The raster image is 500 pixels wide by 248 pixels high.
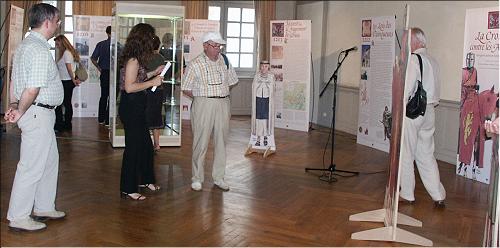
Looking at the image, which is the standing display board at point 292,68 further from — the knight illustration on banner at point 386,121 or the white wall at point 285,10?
the white wall at point 285,10

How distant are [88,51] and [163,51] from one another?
3.65m

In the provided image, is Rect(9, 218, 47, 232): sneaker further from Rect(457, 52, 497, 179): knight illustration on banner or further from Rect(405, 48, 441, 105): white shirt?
Rect(457, 52, 497, 179): knight illustration on banner

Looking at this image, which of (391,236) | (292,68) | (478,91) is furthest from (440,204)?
(292,68)

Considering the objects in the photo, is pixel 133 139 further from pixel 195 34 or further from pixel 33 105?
pixel 195 34

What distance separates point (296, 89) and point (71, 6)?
4993mm

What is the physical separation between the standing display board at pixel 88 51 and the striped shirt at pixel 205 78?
18.8 ft

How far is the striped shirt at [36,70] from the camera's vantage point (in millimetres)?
3643

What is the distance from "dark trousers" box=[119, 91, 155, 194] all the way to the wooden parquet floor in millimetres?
214

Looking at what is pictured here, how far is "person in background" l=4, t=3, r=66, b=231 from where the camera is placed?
365 cm

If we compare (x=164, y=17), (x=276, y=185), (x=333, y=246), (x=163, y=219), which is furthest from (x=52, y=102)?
(x=164, y=17)

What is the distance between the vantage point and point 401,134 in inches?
148

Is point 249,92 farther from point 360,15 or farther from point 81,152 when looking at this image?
point 81,152

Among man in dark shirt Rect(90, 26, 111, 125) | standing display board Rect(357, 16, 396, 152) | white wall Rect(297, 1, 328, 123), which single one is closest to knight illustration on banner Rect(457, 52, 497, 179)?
standing display board Rect(357, 16, 396, 152)

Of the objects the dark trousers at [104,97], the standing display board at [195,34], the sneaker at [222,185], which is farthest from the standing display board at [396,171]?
the standing display board at [195,34]
